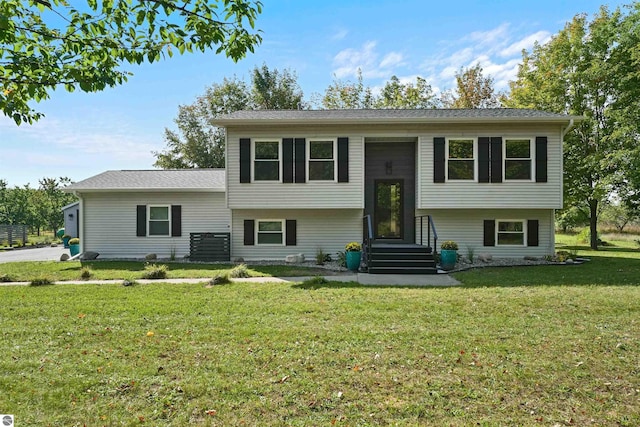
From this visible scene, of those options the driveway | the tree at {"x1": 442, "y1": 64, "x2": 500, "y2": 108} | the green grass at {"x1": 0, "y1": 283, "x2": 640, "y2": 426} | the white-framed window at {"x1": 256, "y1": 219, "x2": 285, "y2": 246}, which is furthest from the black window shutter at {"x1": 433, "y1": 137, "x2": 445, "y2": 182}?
the tree at {"x1": 442, "y1": 64, "x2": 500, "y2": 108}

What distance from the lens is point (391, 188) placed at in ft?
43.7

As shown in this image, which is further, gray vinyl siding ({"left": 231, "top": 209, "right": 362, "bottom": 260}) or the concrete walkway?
gray vinyl siding ({"left": 231, "top": 209, "right": 362, "bottom": 260})

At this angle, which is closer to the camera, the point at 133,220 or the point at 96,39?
the point at 96,39

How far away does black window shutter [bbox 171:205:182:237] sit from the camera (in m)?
14.1

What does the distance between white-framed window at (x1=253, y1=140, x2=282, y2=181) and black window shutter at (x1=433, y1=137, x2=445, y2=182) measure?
5.31 m

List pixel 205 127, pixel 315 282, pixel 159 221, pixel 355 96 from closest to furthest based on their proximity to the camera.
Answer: pixel 315 282, pixel 159 221, pixel 355 96, pixel 205 127

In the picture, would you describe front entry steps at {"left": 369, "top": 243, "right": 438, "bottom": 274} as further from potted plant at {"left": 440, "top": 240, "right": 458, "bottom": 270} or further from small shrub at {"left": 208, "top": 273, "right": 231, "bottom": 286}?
small shrub at {"left": 208, "top": 273, "right": 231, "bottom": 286}

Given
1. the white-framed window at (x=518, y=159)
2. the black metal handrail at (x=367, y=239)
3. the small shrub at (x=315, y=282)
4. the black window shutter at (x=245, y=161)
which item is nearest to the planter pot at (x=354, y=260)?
the black metal handrail at (x=367, y=239)

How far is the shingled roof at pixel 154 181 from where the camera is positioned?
45.6 ft

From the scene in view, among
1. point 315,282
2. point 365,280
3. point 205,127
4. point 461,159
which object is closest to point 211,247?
point 315,282

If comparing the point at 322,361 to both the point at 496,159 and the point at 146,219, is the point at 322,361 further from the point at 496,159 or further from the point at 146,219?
the point at 146,219

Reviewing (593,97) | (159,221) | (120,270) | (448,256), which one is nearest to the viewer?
(448,256)

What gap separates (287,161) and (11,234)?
842 inches

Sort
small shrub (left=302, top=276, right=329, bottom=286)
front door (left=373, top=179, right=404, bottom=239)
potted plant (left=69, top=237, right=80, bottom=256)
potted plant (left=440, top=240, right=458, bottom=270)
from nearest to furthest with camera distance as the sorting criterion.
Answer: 1. small shrub (left=302, top=276, right=329, bottom=286)
2. potted plant (left=440, top=240, right=458, bottom=270)
3. front door (left=373, top=179, right=404, bottom=239)
4. potted plant (left=69, top=237, right=80, bottom=256)
